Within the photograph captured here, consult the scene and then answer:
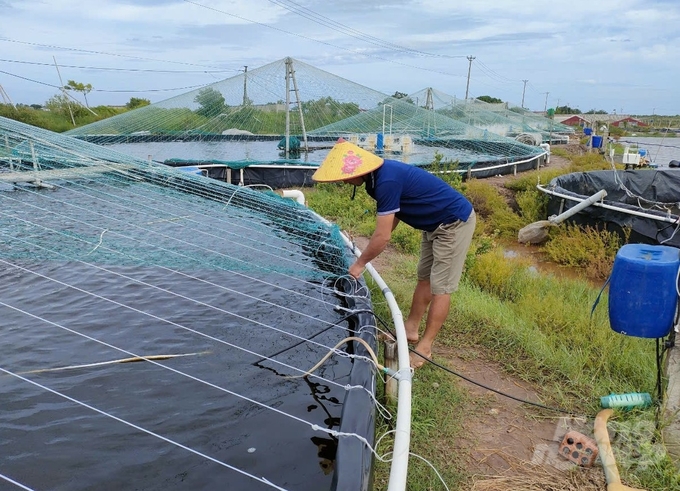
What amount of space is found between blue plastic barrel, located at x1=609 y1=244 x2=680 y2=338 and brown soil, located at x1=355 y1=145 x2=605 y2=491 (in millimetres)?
694

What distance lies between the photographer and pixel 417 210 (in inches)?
134

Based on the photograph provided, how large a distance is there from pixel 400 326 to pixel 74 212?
694 centimetres

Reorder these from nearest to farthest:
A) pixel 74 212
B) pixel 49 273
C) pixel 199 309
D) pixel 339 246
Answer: pixel 199 309, pixel 339 246, pixel 49 273, pixel 74 212

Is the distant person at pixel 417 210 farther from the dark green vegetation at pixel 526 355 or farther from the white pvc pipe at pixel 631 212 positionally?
the white pvc pipe at pixel 631 212

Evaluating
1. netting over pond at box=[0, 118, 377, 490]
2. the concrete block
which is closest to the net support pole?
netting over pond at box=[0, 118, 377, 490]

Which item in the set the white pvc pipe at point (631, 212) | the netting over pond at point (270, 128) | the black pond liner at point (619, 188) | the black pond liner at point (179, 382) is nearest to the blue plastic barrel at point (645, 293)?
the black pond liner at point (179, 382)

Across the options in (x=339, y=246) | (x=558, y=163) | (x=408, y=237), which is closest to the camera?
(x=339, y=246)

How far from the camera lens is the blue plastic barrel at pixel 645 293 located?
2.62 m

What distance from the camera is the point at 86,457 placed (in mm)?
2814

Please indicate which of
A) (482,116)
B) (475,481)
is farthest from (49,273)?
(482,116)

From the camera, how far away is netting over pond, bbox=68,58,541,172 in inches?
634

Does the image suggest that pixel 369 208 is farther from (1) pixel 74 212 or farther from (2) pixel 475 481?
(2) pixel 475 481

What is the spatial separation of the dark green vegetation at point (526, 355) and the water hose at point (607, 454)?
0.09 metres

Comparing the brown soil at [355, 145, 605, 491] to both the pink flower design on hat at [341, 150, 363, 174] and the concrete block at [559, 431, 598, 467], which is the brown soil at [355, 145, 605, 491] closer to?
the concrete block at [559, 431, 598, 467]
